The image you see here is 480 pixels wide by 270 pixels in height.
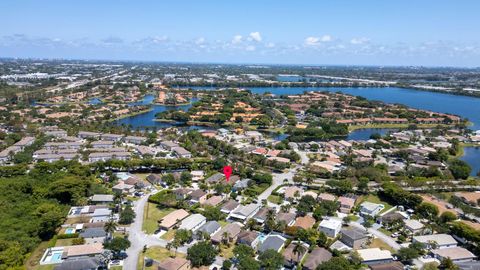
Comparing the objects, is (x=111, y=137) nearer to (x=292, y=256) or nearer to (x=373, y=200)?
(x=373, y=200)

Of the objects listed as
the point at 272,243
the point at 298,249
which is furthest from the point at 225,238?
the point at 298,249

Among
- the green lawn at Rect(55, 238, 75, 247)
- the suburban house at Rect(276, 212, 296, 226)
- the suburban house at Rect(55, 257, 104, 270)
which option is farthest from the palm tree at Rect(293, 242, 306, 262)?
the green lawn at Rect(55, 238, 75, 247)

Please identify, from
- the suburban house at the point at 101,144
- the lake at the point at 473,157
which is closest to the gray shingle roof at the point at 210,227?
the suburban house at the point at 101,144

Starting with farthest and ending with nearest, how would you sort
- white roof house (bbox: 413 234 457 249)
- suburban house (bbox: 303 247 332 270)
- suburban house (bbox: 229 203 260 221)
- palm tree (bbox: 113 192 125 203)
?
palm tree (bbox: 113 192 125 203), suburban house (bbox: 229 203 260 221), white roof house (bbox: 413 234 457 249), suburban house (bbox: 303 247 332 270)

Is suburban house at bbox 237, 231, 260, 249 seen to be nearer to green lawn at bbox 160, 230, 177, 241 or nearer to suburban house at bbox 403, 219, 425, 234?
green lawn at bbox 160, 230, 177, 241

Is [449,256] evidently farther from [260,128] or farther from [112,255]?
[260,128]

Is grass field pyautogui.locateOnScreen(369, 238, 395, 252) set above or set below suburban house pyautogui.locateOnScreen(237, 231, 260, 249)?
below
